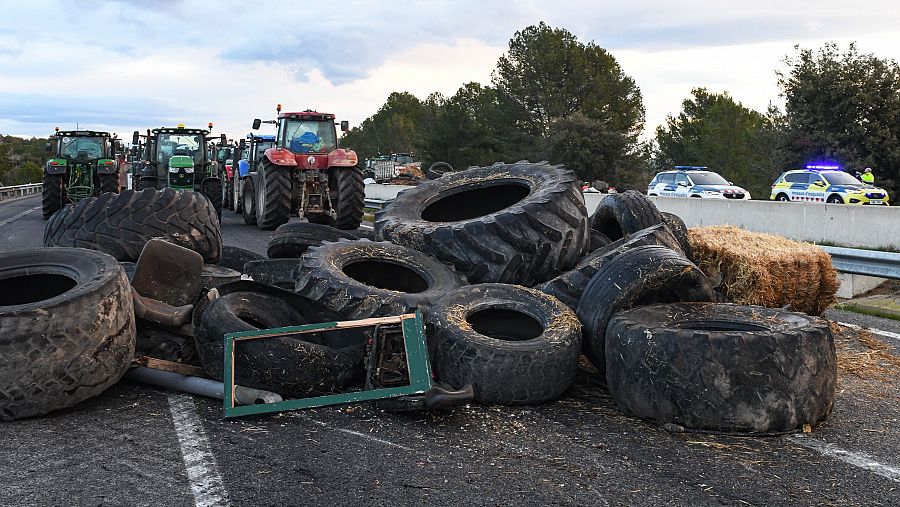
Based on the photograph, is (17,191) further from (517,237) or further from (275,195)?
(517,237)

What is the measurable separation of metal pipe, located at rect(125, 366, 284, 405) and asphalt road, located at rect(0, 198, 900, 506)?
0.09 meters

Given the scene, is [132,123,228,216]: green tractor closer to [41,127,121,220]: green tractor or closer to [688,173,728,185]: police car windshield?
[41,127,121,220]: green tractor

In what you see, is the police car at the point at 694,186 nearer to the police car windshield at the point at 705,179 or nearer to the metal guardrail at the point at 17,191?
the police car windshield at the point at 705,179

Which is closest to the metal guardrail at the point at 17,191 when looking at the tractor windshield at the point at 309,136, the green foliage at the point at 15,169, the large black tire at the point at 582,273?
the tractor windshield at the point at 309,136

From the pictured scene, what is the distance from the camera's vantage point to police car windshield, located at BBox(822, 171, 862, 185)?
28.6 meters

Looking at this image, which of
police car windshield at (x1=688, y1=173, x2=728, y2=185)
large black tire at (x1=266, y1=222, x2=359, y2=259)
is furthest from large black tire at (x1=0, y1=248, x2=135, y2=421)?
police car windshield at (x1=688, y1=173, x2=728, y2=185)

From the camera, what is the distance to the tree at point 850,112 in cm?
3825

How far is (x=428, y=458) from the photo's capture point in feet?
14.1

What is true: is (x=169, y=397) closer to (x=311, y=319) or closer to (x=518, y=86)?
(x=311, y=319)

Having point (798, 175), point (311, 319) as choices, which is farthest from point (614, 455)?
point (798, 175)

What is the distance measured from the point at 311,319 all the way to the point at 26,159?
148250 millimetres

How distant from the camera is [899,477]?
4.14 metres

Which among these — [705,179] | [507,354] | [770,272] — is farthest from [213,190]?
[705,179]

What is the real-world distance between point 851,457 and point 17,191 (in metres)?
55.8
